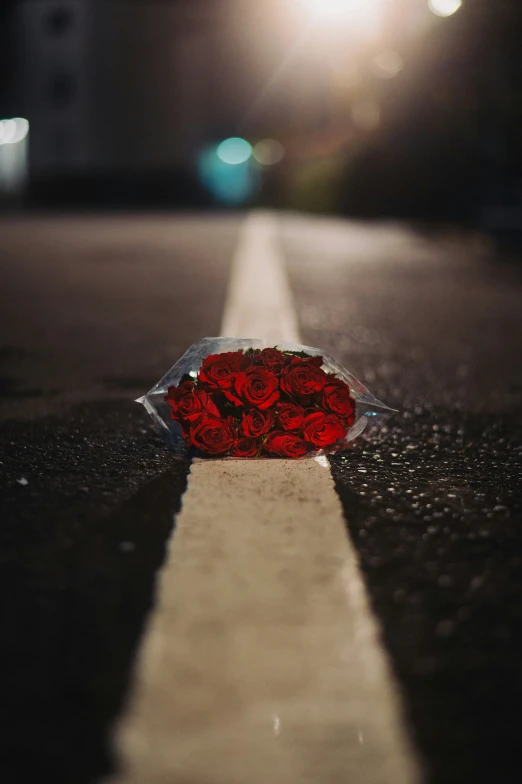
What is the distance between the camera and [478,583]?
8.96 ft

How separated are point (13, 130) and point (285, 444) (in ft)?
206

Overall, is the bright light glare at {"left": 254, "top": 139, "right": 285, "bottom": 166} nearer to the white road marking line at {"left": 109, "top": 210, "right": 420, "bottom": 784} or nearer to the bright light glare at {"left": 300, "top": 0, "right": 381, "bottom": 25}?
the bright light glare at {"left": 300, "top": 0, "right": 381, "bottom": 25}

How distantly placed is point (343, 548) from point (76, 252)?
1368cm

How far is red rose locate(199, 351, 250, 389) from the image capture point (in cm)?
398

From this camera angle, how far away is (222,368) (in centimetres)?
402

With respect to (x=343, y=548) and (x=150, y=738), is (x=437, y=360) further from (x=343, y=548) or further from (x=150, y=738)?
(x=150, y=738)

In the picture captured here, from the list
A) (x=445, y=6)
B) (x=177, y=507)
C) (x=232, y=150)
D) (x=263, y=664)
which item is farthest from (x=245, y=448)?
(x=232, y=150)

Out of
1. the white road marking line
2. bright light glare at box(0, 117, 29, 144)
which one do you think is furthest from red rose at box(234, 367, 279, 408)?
bright light glare at box(0, 117, 29, 144)

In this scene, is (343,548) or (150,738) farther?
(343,548)

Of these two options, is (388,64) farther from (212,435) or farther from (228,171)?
(228,171)

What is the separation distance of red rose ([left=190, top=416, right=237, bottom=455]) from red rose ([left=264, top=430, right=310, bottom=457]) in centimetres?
14

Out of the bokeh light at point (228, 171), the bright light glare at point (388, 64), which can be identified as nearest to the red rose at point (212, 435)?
the bright light glare at point (388, 64)

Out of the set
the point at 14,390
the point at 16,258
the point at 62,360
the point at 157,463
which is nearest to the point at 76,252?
the point at 16,258

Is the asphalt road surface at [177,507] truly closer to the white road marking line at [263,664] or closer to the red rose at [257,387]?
the white road marking line at [263,664]
